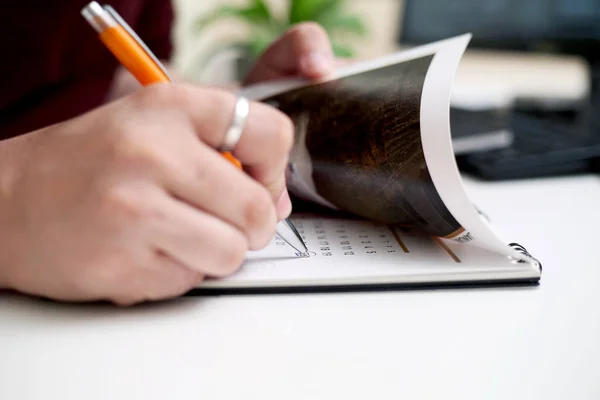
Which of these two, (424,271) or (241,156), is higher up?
(241,156)

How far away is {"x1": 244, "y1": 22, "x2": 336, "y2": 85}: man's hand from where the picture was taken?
441 millimetres

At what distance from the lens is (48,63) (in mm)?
574

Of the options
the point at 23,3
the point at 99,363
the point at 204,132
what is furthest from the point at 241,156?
the point at 23,3

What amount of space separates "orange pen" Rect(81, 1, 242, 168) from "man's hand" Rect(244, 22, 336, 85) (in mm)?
167

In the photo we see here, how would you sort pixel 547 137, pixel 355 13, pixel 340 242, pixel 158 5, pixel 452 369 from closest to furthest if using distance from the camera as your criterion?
pixel 452 369 → pixel 340 242 → pixel 547 137 → pixel 158 5 → pixel 355 13

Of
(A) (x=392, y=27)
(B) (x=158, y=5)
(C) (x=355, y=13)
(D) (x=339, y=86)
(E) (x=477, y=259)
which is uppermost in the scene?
(B) (x=158, y=5)

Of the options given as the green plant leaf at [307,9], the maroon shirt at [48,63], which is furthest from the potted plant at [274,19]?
the maroon shirt at [48,63]

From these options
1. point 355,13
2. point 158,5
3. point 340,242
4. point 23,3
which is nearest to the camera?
point 340,242

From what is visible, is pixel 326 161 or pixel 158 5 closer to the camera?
pixel 326 161

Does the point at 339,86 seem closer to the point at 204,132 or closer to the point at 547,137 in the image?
the point at 204,132

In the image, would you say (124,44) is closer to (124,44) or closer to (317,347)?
(124,44)

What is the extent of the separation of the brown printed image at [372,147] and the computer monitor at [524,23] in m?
0.53

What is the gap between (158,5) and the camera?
861 mm

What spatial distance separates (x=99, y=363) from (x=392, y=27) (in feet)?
5.56
